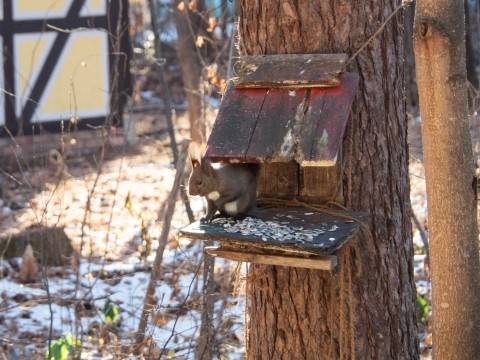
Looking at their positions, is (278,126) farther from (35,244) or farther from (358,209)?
(35,244)

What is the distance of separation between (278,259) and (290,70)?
710 millimetres

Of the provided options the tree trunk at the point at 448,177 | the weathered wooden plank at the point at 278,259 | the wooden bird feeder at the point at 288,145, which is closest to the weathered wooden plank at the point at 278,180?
the wooden bird feeder at the point at 288,145

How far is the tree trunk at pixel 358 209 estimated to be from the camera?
3.35 meters

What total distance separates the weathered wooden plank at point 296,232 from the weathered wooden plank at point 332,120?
229mm

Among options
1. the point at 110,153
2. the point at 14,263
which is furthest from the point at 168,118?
the point at 110,153

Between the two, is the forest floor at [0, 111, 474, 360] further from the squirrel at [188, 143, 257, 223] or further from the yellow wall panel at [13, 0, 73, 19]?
the yellow wall panel at [13, 0, 73, 19]

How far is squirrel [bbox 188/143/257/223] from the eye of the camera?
3334mm

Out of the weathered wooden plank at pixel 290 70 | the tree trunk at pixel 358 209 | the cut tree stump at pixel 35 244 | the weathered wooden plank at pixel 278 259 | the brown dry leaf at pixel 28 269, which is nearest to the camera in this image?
the weathered wooden plank at pixel 278 259

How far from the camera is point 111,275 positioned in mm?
7348

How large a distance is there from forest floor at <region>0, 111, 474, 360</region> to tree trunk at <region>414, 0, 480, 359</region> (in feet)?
4.70

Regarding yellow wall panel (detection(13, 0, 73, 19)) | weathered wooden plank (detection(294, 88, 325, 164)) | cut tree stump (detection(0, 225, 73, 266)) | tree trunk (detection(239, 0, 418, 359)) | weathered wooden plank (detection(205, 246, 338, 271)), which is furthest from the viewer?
yellow wall panel (detection(13, 0, 73, 19))

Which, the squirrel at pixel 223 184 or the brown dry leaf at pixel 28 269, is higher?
the squirrel at pixel 223 184

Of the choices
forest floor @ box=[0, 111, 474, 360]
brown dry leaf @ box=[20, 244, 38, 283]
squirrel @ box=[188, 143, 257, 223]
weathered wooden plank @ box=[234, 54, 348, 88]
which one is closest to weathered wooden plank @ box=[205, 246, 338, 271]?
squirrel @ box=[188, 143, 257, 223]

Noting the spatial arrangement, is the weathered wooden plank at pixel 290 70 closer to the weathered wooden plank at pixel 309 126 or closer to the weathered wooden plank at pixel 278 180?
the weathered wooden plank at pixel 309 126
